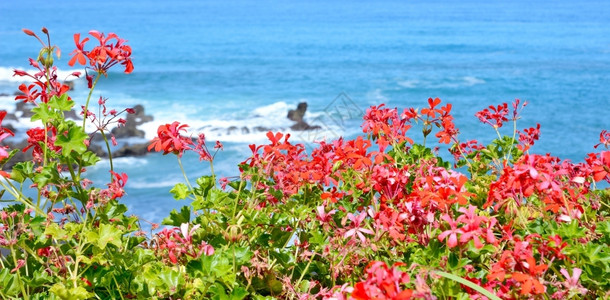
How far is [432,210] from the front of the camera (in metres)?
1.61

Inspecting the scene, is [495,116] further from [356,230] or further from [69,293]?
[69,293]

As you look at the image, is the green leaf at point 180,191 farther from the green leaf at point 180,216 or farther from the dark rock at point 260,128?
the dark rock at point 260,128

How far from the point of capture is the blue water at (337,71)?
11484 millimetres

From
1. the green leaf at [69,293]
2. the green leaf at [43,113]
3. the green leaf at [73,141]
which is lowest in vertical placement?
the green leaf at [69,293]

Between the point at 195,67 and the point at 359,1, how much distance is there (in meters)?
33.3

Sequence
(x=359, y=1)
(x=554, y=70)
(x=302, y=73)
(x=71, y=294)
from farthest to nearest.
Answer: (x=359, y=1) < (x=302, y=73) < (x=554, y=70) < (x=71, y=294)

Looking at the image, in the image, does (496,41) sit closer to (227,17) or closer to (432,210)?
(227,17)

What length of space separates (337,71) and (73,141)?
17.4 m

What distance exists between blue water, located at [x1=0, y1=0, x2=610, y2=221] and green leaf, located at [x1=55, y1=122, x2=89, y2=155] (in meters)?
A: 6.18

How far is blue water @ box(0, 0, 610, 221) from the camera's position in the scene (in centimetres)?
1148

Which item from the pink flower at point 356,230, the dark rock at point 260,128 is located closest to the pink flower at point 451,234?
the pink flower at point 356,230

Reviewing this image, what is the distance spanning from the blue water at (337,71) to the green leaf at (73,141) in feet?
20.3

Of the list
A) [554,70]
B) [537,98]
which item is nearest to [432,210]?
[537,98]

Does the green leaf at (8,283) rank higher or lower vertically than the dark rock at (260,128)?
higher
